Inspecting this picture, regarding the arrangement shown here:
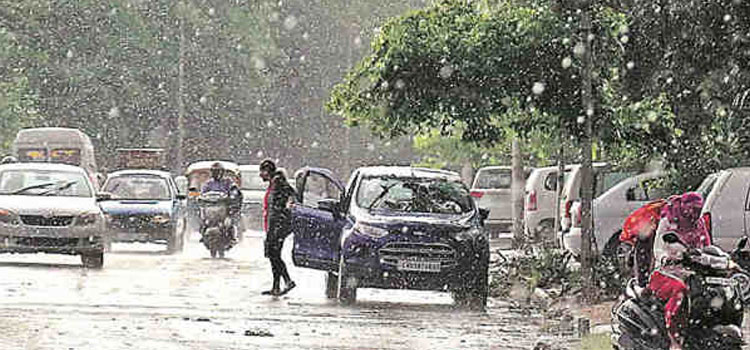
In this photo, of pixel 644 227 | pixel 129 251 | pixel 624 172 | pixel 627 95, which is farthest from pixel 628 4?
pixel 129 251

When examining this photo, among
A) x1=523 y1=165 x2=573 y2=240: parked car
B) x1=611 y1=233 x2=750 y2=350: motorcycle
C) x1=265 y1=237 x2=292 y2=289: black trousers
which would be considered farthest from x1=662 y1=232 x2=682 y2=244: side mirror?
x1=523 y1=165 x2=573 y2=240: parked car

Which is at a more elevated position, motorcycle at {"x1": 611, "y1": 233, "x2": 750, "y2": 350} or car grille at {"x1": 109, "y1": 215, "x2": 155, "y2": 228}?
motorcycle at {"x1": 611, "y1": 233, "x2": 750, "y2": 350}

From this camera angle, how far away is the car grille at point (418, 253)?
1827cm

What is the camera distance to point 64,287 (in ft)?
64.9

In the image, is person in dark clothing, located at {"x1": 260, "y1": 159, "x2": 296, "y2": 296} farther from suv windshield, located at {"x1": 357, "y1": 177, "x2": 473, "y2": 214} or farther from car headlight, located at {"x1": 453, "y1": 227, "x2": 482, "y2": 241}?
car headlight, located at {"x1": 453, "y1": 227, "x2": 482, "y2": 241}

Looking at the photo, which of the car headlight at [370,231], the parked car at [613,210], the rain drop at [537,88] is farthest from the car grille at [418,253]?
the parked car at [613,210]

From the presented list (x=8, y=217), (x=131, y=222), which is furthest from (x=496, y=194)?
(x=8, y=217)

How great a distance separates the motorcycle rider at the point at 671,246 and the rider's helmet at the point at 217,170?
16.6m

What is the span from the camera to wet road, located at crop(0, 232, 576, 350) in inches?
552

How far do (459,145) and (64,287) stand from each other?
66.1 ft

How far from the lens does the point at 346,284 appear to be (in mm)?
18438

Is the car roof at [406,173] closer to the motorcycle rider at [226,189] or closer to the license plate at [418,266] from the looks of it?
the license plate at [418,266]

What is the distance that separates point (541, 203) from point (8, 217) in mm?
11715

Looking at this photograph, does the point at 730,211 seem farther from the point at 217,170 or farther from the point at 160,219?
the point at 160,219
